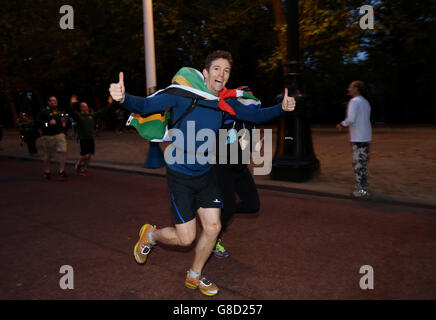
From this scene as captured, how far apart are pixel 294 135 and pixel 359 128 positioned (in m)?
1.99

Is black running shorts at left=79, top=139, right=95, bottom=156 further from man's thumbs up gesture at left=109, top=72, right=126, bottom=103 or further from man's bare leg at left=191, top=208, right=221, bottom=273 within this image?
man's thumbs up gesture at left=109, top=72, right=126, bottom=103

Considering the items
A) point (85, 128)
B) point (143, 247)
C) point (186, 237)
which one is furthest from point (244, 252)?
point (85, 128)

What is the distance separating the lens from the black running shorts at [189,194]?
135 inches

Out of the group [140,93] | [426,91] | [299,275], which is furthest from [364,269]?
[140,93]

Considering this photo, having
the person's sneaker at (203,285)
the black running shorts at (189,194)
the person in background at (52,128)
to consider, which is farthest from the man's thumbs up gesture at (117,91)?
the person in background at (52,128)

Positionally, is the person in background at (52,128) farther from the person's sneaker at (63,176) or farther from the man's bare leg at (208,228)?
the man's bare leg at (208,228)

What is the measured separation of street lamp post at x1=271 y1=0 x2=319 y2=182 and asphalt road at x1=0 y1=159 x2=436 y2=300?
3.63 feet

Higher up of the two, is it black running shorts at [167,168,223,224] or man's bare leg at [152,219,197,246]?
black running shorts at [167,168,223,224]

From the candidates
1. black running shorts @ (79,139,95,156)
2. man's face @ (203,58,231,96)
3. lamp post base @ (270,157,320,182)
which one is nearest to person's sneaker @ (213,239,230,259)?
man's face @ (203,58,231,96)

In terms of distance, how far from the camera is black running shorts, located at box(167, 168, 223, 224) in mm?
3436

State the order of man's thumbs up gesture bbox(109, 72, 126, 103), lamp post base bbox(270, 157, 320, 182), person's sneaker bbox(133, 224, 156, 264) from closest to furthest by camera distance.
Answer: man's thumbs up gesture bbox(109, 72, 126, 103), person's sneaker bbox(133, 224, 156, 264), lamp post base bbox(270, 157, 320, 182)

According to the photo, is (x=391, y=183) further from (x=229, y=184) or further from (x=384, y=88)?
(x=384, y=88)

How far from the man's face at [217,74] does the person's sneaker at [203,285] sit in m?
1.59

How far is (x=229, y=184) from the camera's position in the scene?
13.6ft
